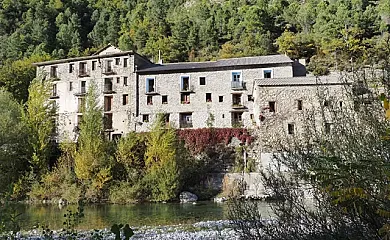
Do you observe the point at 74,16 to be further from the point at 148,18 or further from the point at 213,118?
the point at 213,118

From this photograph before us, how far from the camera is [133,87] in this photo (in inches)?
1283

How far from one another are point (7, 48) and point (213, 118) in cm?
4362

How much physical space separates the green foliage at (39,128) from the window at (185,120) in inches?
380

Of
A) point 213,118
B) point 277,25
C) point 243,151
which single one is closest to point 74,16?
point 277,25

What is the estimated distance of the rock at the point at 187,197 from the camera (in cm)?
2216

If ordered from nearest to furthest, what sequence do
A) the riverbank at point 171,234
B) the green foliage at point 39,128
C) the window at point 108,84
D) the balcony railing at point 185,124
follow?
the riverbank at point 171,234 → the green foliage at point 39,128 → the balcony railing at point 185,124 → the window at point 108,84

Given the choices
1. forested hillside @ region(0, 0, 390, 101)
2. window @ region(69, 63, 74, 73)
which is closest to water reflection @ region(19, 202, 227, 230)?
window @ region(69, 63, 74, 73)

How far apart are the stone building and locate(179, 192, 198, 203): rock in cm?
819

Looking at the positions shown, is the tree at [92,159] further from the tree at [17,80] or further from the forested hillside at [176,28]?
the forested hillside at [176,28]

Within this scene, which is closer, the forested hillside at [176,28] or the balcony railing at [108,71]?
the balcony railing at [108,71]

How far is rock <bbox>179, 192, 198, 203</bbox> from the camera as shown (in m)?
22.2

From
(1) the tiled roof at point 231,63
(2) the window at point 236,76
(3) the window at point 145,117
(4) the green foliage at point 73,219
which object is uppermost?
(1) the tiled roof at point 231,63

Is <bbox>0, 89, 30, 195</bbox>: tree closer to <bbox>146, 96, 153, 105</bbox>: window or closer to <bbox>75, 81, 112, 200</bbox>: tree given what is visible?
<bbox>75, 81, 112, 200</bbox>: tree

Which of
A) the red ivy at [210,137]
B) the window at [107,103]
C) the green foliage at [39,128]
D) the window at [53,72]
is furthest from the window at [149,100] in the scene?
the window at [53,72]
